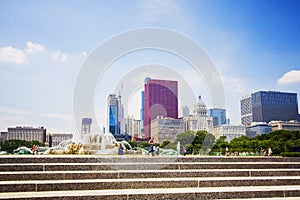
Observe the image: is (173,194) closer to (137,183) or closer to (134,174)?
(137,183)

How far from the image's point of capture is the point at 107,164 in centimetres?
1023

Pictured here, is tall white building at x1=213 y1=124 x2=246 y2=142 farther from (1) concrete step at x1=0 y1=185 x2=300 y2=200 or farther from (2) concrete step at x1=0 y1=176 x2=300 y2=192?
(1) concrete step at x1=0 y1=185 x2=300 y2=200

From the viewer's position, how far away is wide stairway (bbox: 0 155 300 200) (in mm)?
8086

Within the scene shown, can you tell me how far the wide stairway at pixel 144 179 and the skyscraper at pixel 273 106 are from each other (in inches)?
6192

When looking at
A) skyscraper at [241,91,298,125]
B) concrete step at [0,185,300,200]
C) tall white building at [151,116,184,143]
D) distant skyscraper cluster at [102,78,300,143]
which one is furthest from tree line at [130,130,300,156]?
skyscraper at [241,91,298,125]

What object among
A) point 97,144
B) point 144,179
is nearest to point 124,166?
point 144,179

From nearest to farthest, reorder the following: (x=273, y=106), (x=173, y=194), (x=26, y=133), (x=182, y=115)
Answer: (x=173, y=194) → (x=182, y=115) → (x=26, y=133) → (x=273, y=106)

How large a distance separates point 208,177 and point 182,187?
4.43 ft

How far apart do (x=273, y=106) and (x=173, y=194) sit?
163502mm

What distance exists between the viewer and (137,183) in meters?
8.88

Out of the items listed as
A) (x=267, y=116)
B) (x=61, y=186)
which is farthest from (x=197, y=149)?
(x=267, y=116)

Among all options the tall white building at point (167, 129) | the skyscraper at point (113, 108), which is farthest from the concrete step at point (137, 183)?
the tall white building at point (167, 129)

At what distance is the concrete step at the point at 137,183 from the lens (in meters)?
8.20

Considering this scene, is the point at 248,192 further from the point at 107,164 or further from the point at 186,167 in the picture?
the point at 107,164
